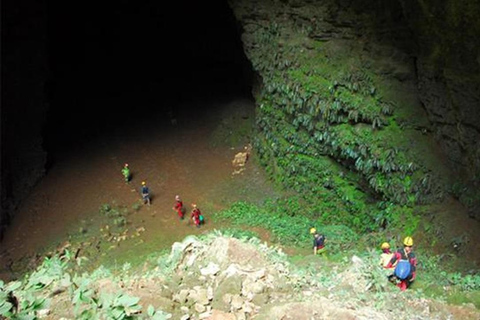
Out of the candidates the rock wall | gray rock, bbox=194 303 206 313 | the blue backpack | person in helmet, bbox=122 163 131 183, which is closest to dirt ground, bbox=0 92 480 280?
person in helmet, bbox=122 163 131 183

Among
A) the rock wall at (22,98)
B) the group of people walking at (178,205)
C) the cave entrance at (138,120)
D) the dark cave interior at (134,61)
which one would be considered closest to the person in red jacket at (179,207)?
the group of people walking at (178,205)

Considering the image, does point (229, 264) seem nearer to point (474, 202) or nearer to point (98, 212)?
point (474, 202)

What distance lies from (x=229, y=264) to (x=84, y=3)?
23.2 metres

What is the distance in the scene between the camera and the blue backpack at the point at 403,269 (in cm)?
778

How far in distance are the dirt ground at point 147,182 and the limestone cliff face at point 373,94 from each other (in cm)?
341

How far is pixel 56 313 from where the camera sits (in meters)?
5.23

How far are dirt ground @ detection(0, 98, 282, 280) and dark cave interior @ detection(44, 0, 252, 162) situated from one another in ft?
4.57

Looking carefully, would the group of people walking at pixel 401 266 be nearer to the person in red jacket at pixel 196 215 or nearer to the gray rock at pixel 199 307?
the gray rock at pixel 199 307

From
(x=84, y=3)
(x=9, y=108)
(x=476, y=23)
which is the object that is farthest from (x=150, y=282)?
(x=84, y=3)

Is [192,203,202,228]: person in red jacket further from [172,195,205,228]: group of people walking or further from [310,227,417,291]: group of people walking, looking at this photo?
[310,227,417,291]: group of people walking

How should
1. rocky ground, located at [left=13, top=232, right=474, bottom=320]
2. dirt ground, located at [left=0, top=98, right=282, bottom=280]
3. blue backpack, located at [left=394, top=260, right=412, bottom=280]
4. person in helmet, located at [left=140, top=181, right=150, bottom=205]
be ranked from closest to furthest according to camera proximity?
1. rocky ground, located at [left=13, top=232, right=474, bottom=320]
2. blue backpack, located at [left=394, top=260, right=412, bottom=280]
3. dirt ground, located at [left=0, top=98, right=282, bottom=280]
4. person in helmet, located at [left=140, top=181, right=150, bottom=205]

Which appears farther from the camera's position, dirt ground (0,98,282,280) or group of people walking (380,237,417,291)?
dirt ground (0,98,282,280)

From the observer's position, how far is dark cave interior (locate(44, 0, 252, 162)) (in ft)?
75.8

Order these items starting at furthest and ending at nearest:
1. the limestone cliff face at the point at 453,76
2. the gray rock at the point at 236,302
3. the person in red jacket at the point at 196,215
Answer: the person in red jacket at the point at 196,215 < the limestone cliff face at the point at 453,76 < the gray rock at the point at 236,302
